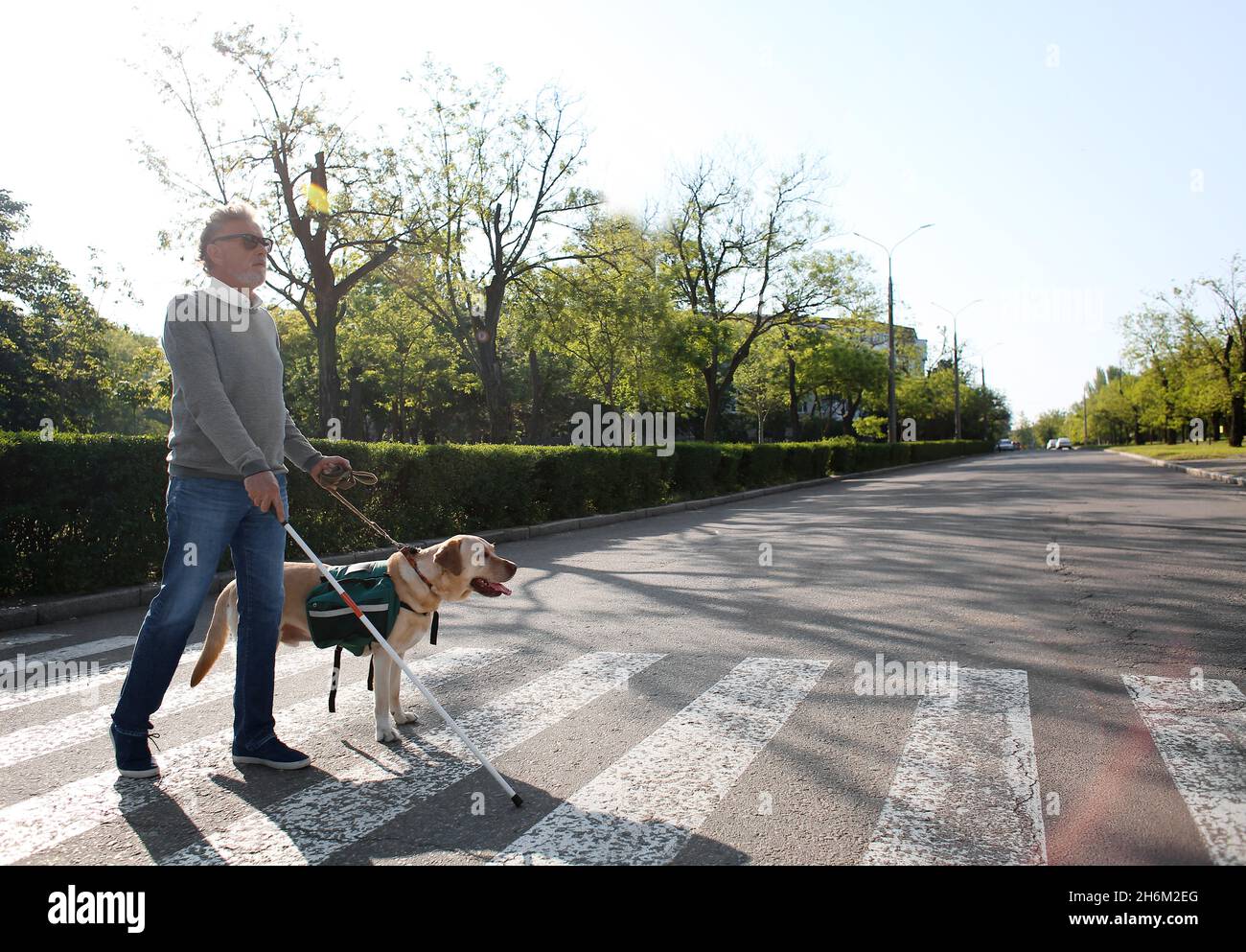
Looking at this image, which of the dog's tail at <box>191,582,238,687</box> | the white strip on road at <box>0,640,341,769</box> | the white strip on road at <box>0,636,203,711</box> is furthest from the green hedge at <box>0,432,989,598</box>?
the dog's tail at <box>191,582,238,687</box>

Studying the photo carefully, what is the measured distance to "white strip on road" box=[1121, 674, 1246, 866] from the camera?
10.5ft

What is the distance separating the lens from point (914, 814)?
10.9ft

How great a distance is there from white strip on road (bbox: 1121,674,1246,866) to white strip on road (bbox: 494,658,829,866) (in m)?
1.62

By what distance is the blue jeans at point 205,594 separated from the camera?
3715 millimetres

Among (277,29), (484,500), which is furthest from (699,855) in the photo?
(277,29)

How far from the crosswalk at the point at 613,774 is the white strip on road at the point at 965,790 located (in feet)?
0.03

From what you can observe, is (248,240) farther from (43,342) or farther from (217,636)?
(43,342)

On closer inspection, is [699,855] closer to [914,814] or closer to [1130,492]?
[914,814]

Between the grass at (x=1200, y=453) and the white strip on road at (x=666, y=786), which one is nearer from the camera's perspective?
the white strip on road at (x=666, y=786)

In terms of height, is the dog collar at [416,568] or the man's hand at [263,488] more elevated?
the man's hand at [263,488]

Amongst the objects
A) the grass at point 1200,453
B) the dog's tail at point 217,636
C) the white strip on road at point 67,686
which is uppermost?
the grass at point 1200,453

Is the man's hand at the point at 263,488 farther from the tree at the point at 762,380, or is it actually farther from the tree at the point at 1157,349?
the tree at the point at 1157,349

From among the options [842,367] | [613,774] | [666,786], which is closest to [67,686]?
[613,774]

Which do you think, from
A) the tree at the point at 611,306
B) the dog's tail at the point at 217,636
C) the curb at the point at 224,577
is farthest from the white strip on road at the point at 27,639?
the tree at the point at 611,306
